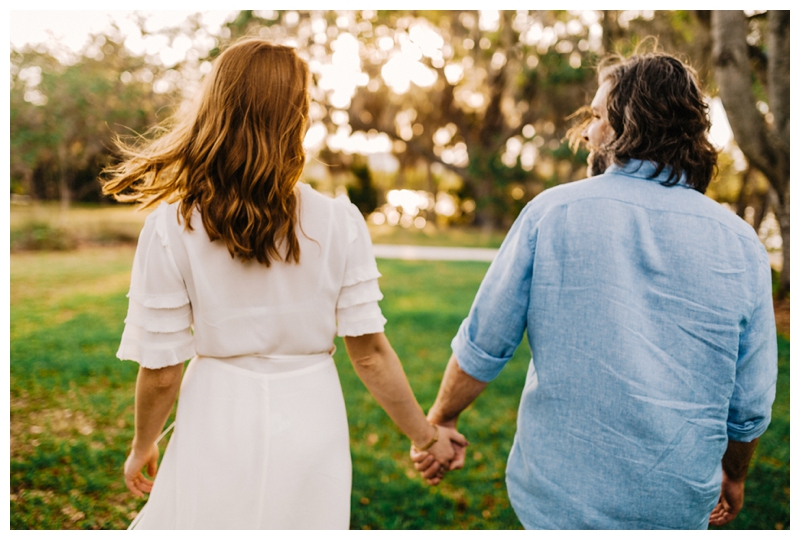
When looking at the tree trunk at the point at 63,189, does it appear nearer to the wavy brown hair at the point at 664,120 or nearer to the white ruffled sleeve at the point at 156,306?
the white ruffled sleeve at the point at 156,306

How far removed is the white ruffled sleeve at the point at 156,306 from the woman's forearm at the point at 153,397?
0.14 ft

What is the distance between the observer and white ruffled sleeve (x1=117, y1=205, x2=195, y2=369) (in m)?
1.41

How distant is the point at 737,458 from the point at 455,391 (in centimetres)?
86

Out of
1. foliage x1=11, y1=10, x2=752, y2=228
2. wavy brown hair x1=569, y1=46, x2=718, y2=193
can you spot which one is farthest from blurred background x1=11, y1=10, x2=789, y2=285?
wavy brown hair x1=569, y1=46, x2=718, y2=193

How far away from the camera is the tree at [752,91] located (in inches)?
178

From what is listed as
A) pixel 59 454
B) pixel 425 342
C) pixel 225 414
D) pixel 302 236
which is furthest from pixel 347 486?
pixel 425 342

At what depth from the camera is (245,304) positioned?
57.2 inches

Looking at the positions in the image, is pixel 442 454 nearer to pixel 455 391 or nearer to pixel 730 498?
pixel 455 391

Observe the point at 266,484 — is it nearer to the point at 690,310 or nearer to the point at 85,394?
the point at 690,310

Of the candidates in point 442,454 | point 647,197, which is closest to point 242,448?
point 442,454

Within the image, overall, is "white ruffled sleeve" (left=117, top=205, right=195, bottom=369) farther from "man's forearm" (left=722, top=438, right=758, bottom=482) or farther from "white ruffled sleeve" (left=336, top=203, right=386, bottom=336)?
"man's forearm" (left=722, top=438, right=758, bottom=482)

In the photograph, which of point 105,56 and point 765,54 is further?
point 105,56

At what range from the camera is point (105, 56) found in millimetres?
12430
